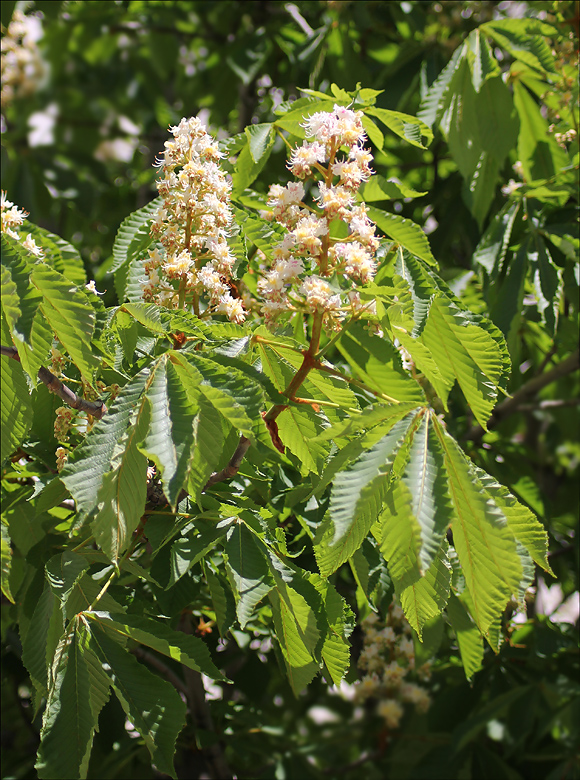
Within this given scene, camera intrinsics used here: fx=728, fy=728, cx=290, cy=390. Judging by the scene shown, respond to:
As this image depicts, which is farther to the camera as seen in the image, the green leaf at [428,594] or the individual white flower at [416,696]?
the individual white flower at [416,696]

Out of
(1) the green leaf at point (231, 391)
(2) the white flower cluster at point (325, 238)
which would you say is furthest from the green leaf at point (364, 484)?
(2) the white flower cluster at point (325, 238)

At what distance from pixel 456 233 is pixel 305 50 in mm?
802

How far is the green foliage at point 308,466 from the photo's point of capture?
922mm

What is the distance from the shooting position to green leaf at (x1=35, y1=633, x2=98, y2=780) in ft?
3.33

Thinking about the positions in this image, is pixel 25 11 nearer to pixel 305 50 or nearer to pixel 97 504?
pixel 305 50

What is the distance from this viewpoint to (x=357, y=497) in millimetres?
873

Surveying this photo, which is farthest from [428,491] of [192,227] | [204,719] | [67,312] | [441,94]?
[441,94]

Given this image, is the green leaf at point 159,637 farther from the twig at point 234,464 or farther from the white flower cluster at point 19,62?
the white flower cluster at point 19,62

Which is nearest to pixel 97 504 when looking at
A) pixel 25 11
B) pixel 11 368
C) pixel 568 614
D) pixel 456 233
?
pixel 11 368

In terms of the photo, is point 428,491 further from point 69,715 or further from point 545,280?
point 545,280

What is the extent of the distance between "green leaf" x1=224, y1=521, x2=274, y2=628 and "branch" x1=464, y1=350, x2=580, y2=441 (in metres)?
1.20

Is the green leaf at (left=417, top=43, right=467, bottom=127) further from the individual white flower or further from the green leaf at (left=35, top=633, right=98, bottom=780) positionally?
the individual white flower

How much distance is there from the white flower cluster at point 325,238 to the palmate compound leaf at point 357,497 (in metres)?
0.23

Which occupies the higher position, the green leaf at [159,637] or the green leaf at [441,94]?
the green leaf at [441,94]
